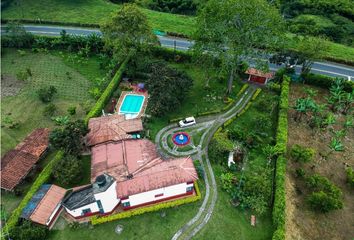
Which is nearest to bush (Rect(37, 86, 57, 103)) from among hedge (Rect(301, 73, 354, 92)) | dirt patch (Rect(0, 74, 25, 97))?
dirt patch (Rect(0, 74, 25, 97))

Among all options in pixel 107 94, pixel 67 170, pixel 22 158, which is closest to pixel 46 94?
pixel 107 94

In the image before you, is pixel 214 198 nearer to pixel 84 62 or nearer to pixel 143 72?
pixel 143 72

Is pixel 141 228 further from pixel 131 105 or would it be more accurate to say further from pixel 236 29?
pixel 236 29

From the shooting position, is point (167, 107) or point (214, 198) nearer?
point (214, 198)

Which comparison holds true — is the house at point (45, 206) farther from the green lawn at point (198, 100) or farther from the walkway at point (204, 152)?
the green lawn at point (198, 100)

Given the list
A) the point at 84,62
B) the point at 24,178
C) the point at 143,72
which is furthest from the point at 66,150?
the point at 84,62

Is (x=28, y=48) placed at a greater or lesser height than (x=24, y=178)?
greater

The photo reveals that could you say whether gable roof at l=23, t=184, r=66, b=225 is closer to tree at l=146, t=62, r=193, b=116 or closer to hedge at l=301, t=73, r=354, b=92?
tree at l=146, t=62, r=193, b=116

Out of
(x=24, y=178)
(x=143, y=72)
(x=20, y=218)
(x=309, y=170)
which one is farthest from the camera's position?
(x=143, y=72)
